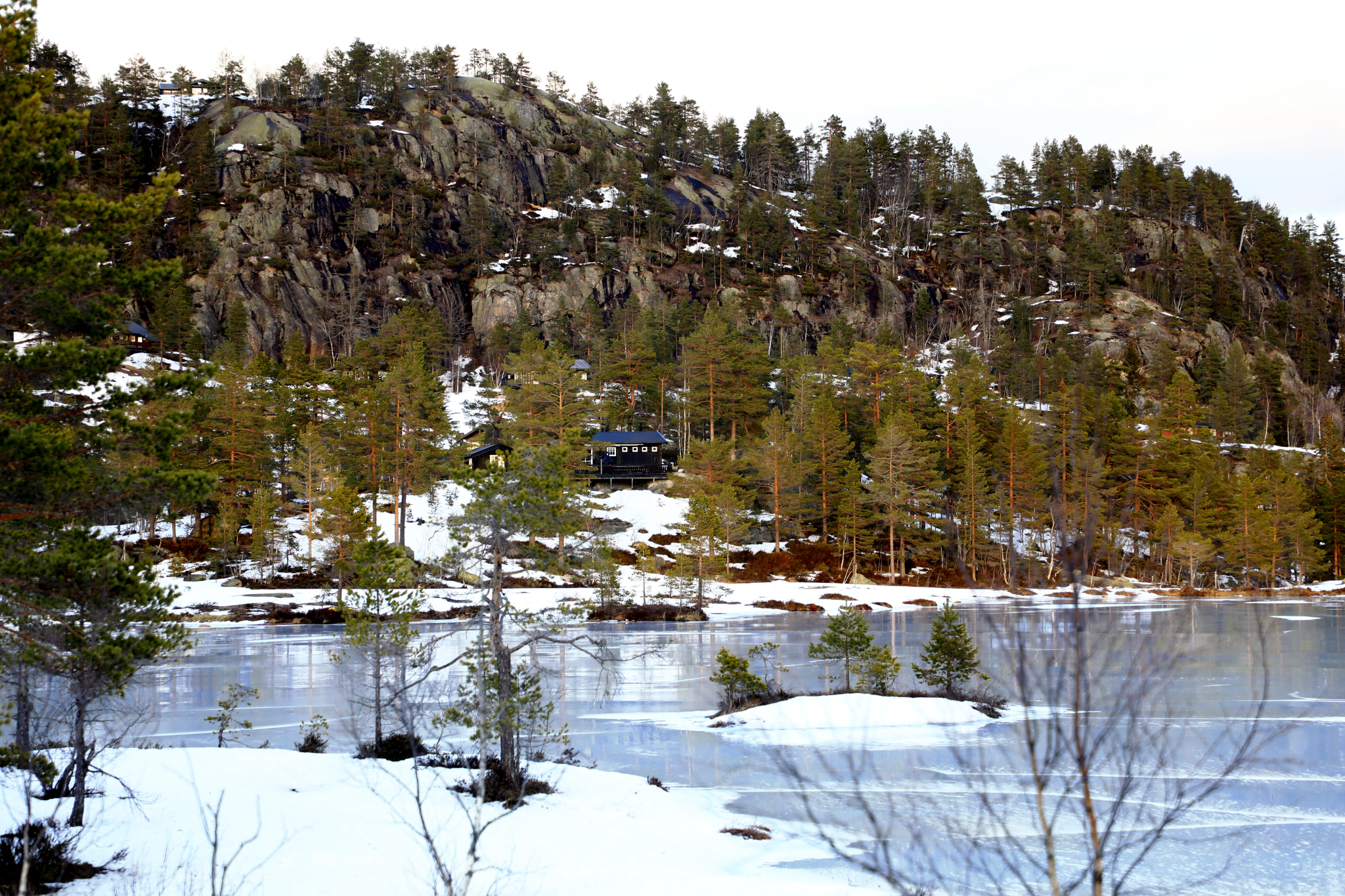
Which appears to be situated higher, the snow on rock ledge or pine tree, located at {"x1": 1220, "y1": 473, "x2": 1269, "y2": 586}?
pine tree, located at {"x1": 1220, "y1": 473, "x2": 1269, "y2": 586}

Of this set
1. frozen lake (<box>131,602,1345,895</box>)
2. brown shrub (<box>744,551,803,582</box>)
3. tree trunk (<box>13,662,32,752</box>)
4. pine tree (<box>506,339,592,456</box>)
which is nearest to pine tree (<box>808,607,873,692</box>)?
frozen lake (<box>131,602,1345,895</box>)

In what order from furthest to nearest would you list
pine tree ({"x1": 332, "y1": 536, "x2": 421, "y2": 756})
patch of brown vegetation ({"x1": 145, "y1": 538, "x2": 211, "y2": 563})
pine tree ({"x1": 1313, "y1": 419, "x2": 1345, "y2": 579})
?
1. pine tree ({"x1": 1313, "y1": 419, "x2": 1345, "y2": 579})
2. patch of brown vegetation ({"x1": 145, "y1": 538, "x2": 211, "y2": 563})
3. pine tree ({"x1": 332, "y1": 536, "x2": 421, "y2": 756})

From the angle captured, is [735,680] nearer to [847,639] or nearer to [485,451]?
[847,639]

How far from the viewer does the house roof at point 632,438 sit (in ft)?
216

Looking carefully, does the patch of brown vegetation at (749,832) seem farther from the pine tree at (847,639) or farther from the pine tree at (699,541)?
the pine tree at (699,541)

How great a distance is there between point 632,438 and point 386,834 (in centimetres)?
5580

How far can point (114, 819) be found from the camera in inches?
420

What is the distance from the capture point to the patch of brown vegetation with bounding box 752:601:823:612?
44.3 meters

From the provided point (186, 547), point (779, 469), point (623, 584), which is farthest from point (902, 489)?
point (186, 547)

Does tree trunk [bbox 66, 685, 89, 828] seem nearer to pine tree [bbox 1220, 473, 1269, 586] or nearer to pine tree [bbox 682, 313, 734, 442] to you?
pine tree [bbox 682, 313, 734, 442]

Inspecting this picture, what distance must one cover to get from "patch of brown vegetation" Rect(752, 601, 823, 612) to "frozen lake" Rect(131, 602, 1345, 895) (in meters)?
6.54

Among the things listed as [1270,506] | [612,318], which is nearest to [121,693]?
[1270,506]

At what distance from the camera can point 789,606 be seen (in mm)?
45406

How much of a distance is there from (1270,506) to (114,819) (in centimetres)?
7080
